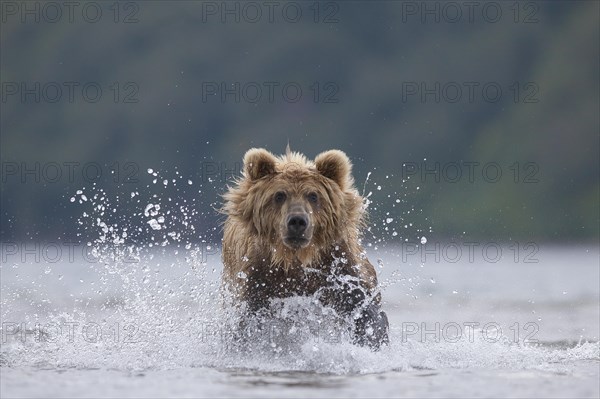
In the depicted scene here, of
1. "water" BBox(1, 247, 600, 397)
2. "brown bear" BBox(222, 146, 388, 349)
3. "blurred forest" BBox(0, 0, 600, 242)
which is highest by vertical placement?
"blurred forest" BBox(0, 0, 600, 242)

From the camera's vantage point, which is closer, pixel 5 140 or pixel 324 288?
pixel 324 288

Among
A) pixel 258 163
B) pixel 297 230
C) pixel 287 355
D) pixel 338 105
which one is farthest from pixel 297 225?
pixel 338 105

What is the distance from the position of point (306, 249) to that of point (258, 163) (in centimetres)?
90

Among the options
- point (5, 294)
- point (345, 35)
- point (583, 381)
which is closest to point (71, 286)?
point (5, 294)

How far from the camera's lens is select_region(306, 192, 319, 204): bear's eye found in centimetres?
999

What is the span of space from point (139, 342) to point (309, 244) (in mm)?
1951

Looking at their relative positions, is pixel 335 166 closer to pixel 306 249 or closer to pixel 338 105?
pixel 306 249

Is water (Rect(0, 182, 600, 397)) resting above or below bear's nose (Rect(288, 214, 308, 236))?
below

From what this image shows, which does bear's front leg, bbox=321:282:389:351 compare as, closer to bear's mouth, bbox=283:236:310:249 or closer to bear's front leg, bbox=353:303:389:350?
bear's front leg, bbox=353:303:389:350

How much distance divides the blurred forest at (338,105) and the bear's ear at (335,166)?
38.1m

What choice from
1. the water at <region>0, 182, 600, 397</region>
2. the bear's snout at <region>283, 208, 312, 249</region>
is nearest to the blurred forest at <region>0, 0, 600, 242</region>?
the water at <region>0, 182, 600, 397</region>

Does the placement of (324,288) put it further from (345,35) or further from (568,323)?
(345,35)

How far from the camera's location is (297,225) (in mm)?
9664

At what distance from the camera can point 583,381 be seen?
8.77m
